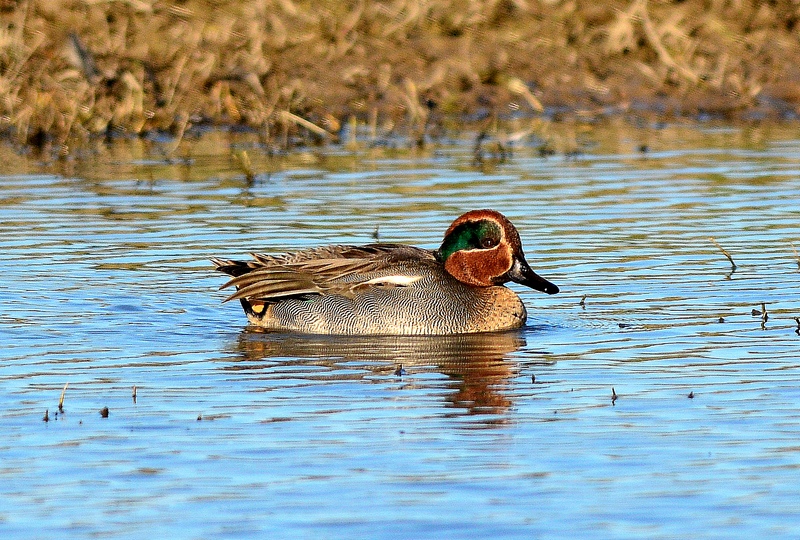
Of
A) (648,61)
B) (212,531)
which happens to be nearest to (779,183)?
(648,61)

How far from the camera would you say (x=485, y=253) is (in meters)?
9.41

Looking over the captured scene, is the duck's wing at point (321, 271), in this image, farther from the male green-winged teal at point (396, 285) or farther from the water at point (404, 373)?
the water at point (404, 373)

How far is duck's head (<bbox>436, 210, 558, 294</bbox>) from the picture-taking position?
9344mm

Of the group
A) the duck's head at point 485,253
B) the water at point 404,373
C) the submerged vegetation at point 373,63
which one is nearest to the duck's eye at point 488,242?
the duck's head at point 485,253

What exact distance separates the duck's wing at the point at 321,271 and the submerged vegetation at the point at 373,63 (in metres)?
6.82

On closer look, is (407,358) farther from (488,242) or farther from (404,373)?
(488,242)

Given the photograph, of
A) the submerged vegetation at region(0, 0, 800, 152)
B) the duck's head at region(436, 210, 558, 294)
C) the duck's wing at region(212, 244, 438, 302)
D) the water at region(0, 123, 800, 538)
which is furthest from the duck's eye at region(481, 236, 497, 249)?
the submerged vegetation at region(0, 0, 800, 152)

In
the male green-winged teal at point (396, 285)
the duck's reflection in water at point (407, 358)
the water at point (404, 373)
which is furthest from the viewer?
the male green-winged teal at point (396, 285)

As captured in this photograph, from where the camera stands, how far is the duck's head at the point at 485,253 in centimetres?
934

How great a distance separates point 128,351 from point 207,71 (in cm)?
904

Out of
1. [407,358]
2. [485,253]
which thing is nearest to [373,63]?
[485,253]

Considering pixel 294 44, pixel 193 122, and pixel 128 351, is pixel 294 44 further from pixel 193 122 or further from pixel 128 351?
pixel 128 351

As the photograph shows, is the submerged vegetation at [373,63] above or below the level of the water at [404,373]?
above

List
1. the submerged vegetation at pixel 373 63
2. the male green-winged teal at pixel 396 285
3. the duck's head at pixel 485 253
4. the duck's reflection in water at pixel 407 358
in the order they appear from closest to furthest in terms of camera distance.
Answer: the duck's reflection in water at pixel 407 358
the male green-winged teal at pixel 396 285
the duck's head at pixel 485 253
the submerged vegetation at pixel 373 63
